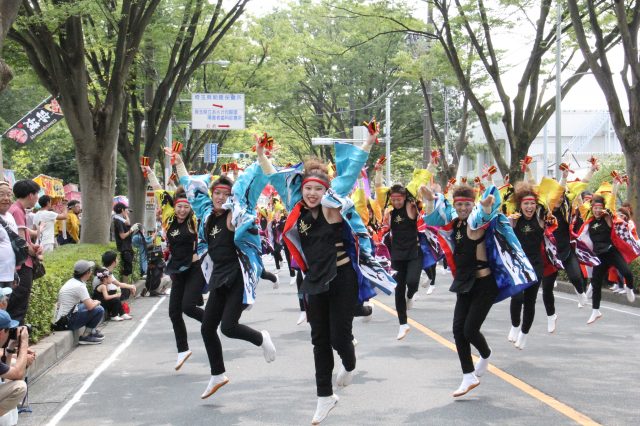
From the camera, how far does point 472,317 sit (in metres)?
6.80

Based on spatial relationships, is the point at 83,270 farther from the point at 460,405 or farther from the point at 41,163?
the point at 41,163

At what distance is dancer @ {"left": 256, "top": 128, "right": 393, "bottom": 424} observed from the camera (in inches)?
235

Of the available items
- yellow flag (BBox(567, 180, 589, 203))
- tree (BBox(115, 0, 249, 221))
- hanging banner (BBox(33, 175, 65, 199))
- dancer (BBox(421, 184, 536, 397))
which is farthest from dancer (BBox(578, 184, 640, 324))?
hanging banner (BBox(33, 175, 65, 199))

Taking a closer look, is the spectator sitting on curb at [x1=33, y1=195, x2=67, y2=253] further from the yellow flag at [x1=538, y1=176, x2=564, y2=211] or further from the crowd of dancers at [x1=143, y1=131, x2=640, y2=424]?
the yellow flag at [x1=538, y1=176, x2=564, y2=211]

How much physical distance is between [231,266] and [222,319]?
425 mm

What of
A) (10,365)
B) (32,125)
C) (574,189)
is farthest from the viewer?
(32,125)

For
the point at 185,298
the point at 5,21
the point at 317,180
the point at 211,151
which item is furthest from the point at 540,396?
the point at 211,151

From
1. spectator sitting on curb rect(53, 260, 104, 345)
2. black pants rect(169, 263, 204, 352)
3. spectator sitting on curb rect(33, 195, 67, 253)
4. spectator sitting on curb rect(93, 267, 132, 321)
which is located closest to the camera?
black pants rect(169, 263, 204, 352)

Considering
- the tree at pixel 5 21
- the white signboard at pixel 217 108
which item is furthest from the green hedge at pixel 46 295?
the white signboard at pixel 217 108

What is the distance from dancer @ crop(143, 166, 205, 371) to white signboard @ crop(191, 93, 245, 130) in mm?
21776

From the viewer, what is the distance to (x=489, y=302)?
22.7 ft

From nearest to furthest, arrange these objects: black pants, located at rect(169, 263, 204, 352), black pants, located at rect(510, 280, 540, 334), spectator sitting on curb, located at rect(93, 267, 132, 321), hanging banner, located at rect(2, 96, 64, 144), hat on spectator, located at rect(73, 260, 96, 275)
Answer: black pants, located at rect(169, 263, 204, 352) < black pants, located at rect(510, 280, 540, 334) < hat on spectator, located at rect(73, 260, 96, 275) < spectator sitting on curb, located at rect(93, 267, 132, 321) < hanging banner, located at rect(2, 96, 64, 144)

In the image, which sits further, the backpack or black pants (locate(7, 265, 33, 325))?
black pants (locate(7, 265, 33, 325))

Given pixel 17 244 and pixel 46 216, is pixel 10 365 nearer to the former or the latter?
pixel 17 244
